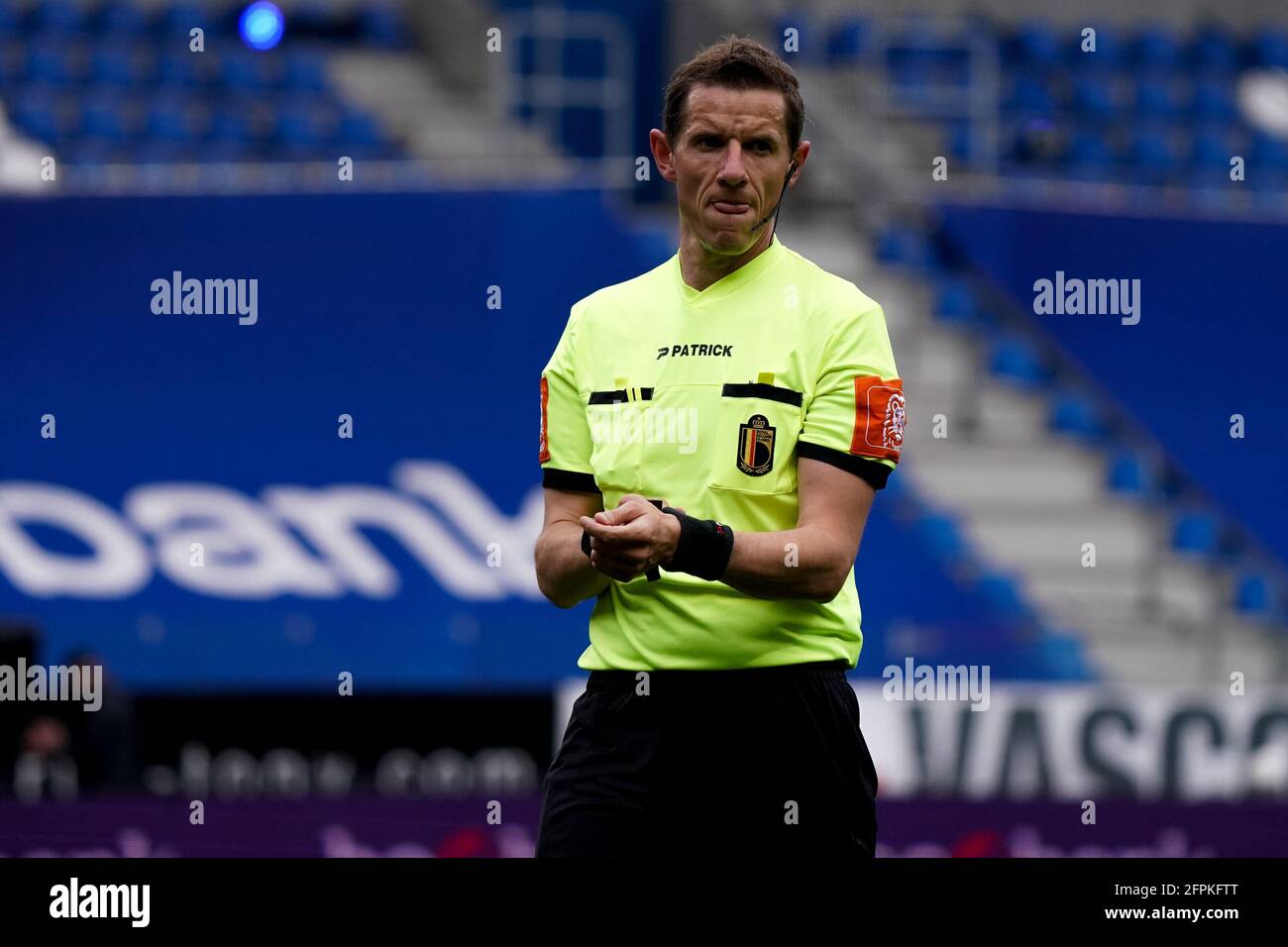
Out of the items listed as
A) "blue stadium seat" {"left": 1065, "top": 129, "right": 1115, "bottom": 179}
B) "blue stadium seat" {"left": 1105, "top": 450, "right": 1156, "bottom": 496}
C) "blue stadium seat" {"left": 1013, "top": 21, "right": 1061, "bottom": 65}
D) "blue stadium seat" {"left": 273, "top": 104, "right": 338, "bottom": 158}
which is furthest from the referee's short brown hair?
"blue stadium seat" {"left": 1013, "top": 21, "right": 1061, "bottom": 65}

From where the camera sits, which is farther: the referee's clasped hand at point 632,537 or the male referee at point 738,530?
the male referee at point 738,530

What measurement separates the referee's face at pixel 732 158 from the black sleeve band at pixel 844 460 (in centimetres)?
33

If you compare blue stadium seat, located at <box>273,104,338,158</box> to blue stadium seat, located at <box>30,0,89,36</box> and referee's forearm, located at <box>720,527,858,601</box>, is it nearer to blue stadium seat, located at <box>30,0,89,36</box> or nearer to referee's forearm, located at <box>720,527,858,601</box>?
blue stadium seat, located at <box>30,0,89,36</box>

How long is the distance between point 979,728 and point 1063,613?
0.85 m

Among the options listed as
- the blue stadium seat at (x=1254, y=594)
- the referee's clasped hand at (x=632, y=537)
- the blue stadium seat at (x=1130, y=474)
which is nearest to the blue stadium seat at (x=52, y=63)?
the blue stadium seat at (x=1130, y=474)

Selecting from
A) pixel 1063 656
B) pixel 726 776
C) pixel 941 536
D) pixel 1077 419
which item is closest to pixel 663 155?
pixel 726 776

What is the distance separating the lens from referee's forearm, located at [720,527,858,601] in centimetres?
294

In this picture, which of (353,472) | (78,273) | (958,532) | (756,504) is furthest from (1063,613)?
(756,504)

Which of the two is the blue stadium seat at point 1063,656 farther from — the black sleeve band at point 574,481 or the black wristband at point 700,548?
the black wristband at point 700,548

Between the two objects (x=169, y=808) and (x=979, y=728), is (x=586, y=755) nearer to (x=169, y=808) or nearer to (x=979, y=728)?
(x=169, y=808)

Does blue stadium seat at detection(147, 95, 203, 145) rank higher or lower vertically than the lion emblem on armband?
higher

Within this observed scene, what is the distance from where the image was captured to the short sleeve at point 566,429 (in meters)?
3.23
